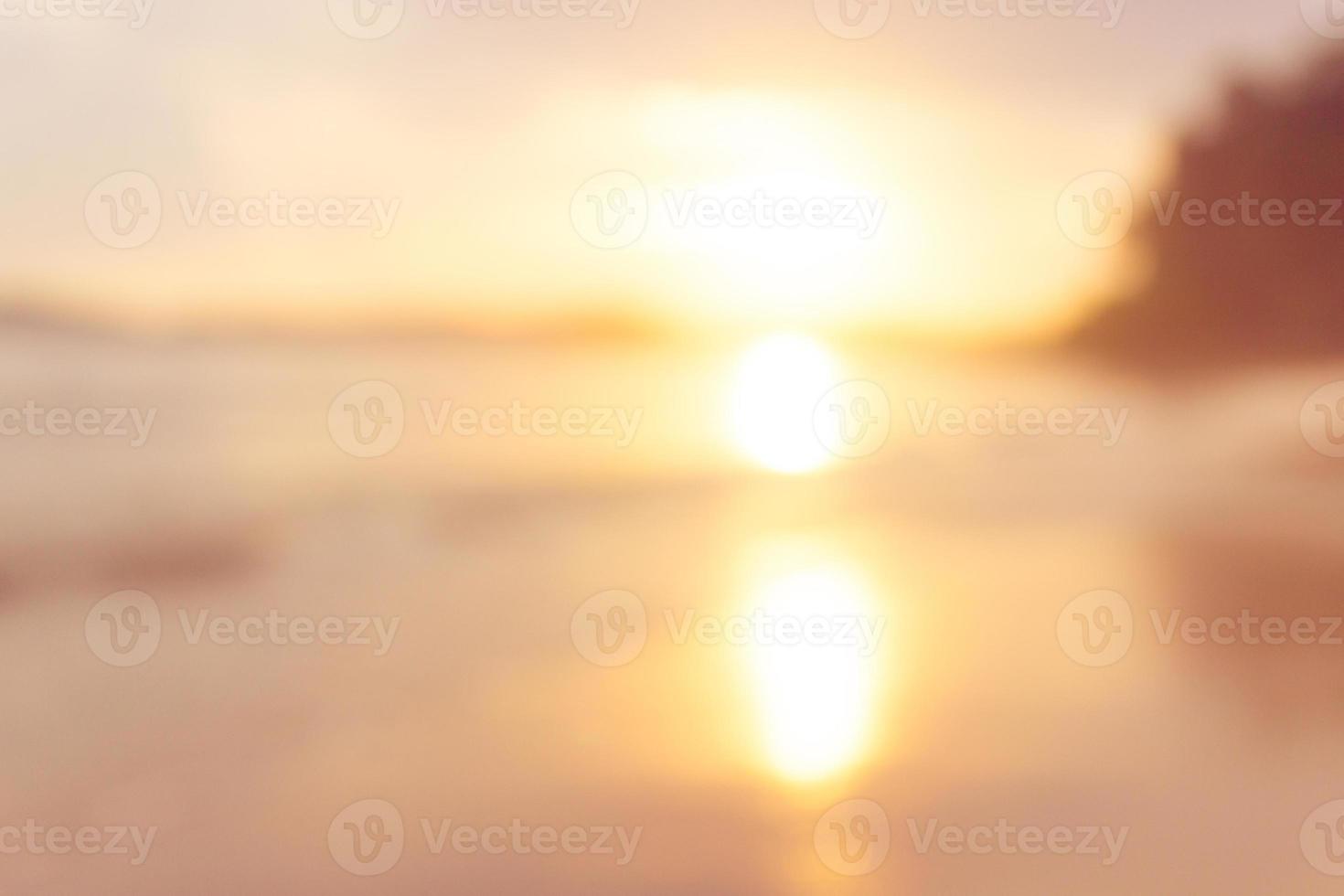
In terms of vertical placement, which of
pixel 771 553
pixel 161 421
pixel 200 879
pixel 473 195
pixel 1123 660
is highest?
pixel 473 195

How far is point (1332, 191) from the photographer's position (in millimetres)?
1066

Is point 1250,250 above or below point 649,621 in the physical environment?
above

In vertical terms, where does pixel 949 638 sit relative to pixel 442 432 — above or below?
below

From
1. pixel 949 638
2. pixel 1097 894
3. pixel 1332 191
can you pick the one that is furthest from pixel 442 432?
pixel 1332 191

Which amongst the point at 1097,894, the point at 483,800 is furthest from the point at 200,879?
the point at 1097,894

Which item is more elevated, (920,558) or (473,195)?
(473,195)

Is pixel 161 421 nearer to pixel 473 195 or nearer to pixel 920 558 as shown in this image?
pixel 473 195

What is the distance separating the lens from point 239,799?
1021 millimetres

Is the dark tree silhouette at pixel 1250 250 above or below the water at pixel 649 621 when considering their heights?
above

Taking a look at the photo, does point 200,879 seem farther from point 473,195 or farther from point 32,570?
point 473,195

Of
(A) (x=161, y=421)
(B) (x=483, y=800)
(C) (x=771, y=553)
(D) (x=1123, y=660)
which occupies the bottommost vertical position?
(B) (x=483, y=800)

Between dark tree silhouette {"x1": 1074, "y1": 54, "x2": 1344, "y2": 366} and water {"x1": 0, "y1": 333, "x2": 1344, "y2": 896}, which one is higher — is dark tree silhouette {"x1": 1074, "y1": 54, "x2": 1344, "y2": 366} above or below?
above

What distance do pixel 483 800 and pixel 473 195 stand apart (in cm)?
78

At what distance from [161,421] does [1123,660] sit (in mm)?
1289
